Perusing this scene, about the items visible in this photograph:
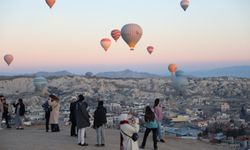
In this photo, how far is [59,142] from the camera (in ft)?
53.0

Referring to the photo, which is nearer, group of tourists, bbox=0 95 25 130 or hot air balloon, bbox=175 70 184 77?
group of tourists, bbox=0 95 25 130

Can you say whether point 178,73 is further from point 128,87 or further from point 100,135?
point 128,87

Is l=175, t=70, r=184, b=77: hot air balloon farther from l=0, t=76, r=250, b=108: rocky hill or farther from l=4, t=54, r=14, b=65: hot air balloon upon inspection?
l=0, t=76, r=250, b=108: rocky hill

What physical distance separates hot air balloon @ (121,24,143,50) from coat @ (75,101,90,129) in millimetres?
22361

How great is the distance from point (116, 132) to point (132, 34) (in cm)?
1745

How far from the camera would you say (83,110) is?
48.7ft

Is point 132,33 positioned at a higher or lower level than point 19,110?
higher

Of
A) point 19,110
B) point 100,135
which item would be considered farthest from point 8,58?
point 100,135

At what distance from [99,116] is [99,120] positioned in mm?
137

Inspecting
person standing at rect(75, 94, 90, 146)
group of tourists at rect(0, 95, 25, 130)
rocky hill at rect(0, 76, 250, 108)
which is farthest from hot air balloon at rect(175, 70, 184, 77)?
rocky hill at rect(0, 76, 250, 108)

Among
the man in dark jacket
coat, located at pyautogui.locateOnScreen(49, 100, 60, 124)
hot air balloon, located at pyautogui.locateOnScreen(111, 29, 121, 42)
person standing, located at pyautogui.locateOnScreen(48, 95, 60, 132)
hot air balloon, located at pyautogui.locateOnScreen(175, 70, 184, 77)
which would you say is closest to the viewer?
the man in dark jacket

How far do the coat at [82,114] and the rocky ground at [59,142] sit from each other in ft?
2.53

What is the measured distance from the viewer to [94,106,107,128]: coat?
14.8m

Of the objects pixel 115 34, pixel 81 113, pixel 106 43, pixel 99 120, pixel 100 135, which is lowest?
pixel 100 135
